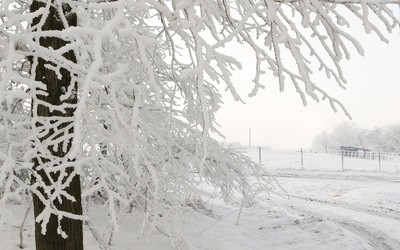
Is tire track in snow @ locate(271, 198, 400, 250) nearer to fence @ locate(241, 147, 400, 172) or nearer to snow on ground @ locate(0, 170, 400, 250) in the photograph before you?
snow on ground @ locate(0, 170, 400, 250)

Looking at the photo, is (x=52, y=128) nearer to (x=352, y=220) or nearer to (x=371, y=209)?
(x=352, y=220)

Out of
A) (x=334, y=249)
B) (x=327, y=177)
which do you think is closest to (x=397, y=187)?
(x=327, y=177)

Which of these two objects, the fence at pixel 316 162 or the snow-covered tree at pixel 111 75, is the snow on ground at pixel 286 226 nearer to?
the snow-covered tree at pixel 111 75

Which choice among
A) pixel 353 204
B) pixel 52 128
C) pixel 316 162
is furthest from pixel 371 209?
pixel 316 162

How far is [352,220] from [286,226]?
2205mm

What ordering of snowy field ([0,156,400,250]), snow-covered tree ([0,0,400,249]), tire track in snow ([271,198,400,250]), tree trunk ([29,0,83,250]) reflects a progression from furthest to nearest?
tire track in snow ([271,198,400,250]) → snowy field ([0,156,400,250]) → tree trunk ([29,0,83,250]) → snow-covered tree ([0,0,400,249])

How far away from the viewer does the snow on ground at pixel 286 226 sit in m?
7.55

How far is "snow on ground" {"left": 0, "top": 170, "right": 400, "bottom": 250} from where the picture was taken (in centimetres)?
755

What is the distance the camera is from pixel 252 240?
1038cm

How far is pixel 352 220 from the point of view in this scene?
1290cm

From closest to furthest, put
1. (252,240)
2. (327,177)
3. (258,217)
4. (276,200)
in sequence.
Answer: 1. (252,240)
2. (258,217)
3. (276,200)
4. (327,177)

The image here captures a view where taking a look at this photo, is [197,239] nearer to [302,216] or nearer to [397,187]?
[302,216]

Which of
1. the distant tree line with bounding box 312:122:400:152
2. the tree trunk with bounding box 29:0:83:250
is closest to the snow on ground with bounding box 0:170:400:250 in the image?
the tree trunk with bounding box 29:0:83:250

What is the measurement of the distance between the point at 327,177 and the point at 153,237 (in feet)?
68.2
